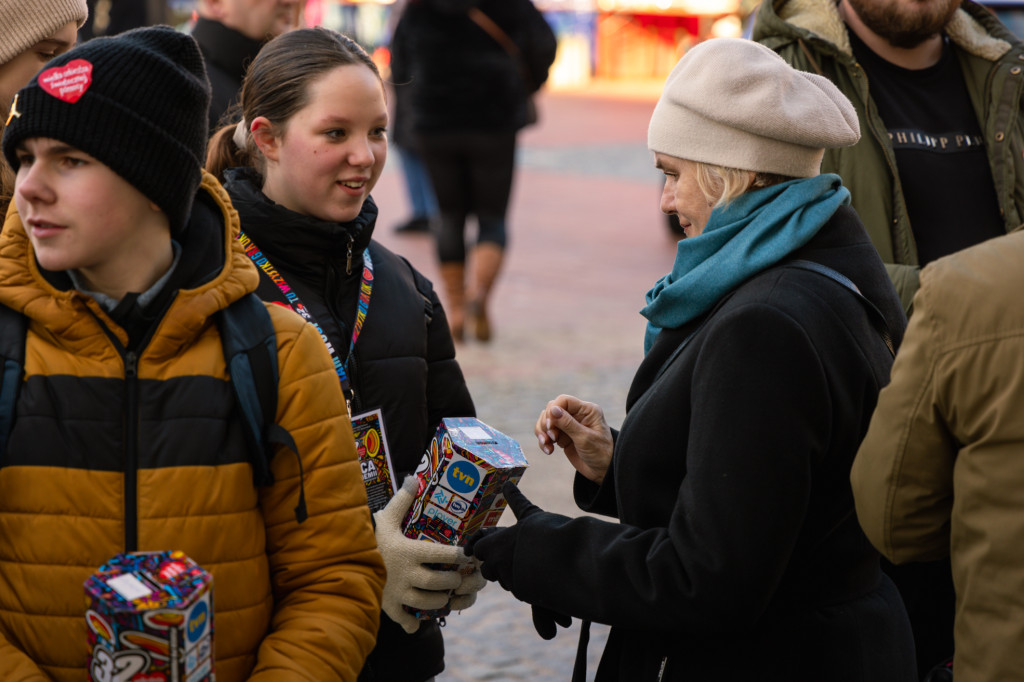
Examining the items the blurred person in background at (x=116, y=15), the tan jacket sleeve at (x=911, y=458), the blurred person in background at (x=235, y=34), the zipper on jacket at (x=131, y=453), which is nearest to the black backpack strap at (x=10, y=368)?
the zipper on jacket at (x=131, y=453)

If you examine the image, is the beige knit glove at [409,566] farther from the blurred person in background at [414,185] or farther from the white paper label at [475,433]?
the blurred person in background at [414,185]

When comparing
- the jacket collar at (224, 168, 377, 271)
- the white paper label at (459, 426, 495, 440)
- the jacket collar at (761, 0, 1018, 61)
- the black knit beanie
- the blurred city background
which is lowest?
the blurred city background

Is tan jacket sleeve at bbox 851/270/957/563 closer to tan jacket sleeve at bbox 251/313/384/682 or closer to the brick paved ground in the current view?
tan jacket sleeve at bbox 251/313/384/682

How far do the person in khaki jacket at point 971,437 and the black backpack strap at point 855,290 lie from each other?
257 millimetres

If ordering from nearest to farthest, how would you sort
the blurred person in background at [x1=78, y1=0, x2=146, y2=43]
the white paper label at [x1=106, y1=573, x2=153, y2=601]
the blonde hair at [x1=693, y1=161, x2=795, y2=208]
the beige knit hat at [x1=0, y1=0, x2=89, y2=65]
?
the white paper label at [x1=106, y1=573, x2=153, y2=601] → the blonde hair at [x1=693, y1=161, x2=795, y2=208] → the beige knit hat at [x1=0, y1=0, x2=89, y2=65] → the blurred person in background at [x1=78, y1=0, x2=146, y2=43]

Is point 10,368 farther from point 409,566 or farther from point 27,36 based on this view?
point 27,36

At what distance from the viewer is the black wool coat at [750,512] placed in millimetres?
1934

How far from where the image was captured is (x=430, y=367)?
9.04ft

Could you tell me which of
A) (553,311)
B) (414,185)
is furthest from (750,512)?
(414,185)

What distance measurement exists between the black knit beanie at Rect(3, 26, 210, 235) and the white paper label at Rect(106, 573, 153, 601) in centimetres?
65

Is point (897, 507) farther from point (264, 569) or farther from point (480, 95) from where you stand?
point (480, 95)

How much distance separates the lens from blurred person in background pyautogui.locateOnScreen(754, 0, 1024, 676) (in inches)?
135

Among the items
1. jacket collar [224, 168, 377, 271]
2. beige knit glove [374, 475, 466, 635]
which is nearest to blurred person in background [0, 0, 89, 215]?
jacket collar [224, 168, 377, 271]

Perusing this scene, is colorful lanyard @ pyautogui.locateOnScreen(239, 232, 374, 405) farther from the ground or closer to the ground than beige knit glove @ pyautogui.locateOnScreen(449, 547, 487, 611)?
farther from the ground
